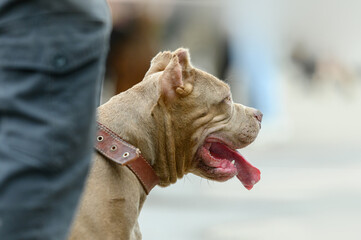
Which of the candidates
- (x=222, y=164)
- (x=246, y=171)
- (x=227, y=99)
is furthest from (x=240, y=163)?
(x=227, y=99)

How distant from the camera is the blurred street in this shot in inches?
291

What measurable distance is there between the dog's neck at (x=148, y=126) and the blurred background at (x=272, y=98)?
1.13 meters

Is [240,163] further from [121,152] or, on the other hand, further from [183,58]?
[121,152]

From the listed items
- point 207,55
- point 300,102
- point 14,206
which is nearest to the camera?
point 14,206

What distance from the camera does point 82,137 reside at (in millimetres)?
2332

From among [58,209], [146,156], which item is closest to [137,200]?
[146,156]

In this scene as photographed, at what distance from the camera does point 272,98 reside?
48.2 ft

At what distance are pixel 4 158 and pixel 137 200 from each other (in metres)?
1.23

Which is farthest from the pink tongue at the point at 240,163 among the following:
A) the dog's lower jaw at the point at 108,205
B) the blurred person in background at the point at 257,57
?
the blurred person in background at the point at 257,57

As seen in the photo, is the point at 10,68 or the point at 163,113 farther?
the point at 163,113

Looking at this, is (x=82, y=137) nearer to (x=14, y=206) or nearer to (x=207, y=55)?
(x=14, y=206)

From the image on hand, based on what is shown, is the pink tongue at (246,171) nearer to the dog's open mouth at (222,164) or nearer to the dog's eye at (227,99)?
the dog's open mouth at (222,164)

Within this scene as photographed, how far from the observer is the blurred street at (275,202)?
7.39m

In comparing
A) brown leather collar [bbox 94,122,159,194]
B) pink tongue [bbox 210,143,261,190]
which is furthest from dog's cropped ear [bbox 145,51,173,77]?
brown leather collar [bbox 94,122,159,194]
